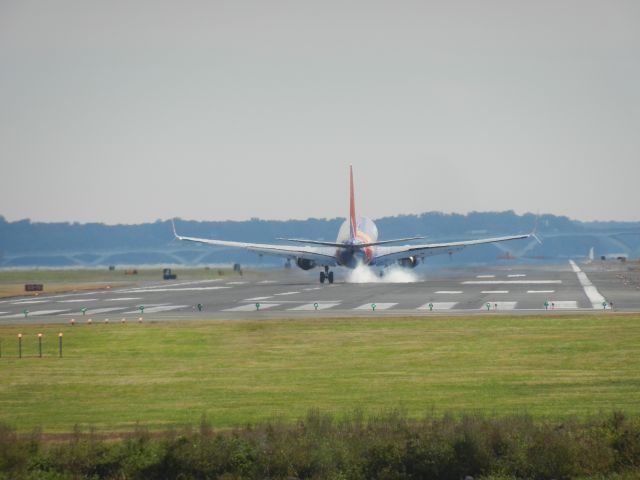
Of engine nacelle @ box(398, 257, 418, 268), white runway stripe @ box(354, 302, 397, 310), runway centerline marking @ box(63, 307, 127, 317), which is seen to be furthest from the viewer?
engine nacelle @ box(398, 257, 418, 268)

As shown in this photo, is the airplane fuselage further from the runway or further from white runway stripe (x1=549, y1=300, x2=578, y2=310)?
white runway stripe (x1=549, y1=300, x2=578, y2=310)

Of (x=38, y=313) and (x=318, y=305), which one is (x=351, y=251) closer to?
(x=318, y=305)

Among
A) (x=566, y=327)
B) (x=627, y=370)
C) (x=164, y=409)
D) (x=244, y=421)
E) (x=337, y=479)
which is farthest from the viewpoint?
(x=566, y=327)

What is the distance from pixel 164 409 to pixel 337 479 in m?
9.51

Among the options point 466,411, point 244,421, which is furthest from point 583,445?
point 244,421

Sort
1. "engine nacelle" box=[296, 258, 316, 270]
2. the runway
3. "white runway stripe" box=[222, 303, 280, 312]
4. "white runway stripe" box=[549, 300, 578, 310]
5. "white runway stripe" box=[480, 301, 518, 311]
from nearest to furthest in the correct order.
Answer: the runway
"white runway stripe" box=[480, 301, 518, 311]
"white runway stripe" box=[549, 300, 578, 310]
"white runway stripe" box=[222, 303, 280, 312]
"engine nacelle" box=[296, 258, 316, 270]

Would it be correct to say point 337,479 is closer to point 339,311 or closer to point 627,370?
point 627,370

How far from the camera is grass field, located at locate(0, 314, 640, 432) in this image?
2969 cm

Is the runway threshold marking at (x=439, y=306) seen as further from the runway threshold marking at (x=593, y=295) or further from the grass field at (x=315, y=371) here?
the grass field at (x=315, y=371)

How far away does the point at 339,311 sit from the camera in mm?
66125

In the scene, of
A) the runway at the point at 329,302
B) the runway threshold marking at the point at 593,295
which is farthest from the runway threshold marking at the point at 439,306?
the runway threshold marking at the point at 593,295

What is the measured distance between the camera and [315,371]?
37531mm

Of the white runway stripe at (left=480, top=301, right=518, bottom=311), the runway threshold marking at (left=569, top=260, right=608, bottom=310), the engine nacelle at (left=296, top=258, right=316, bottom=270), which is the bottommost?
the runway threshold marking at (left=569, top=260, right=608, bottom=310)

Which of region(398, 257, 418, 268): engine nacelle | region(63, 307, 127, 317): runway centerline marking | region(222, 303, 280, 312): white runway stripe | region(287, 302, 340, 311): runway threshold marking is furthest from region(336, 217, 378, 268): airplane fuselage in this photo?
region(63, 307, 127, 317): runway centerline marking
